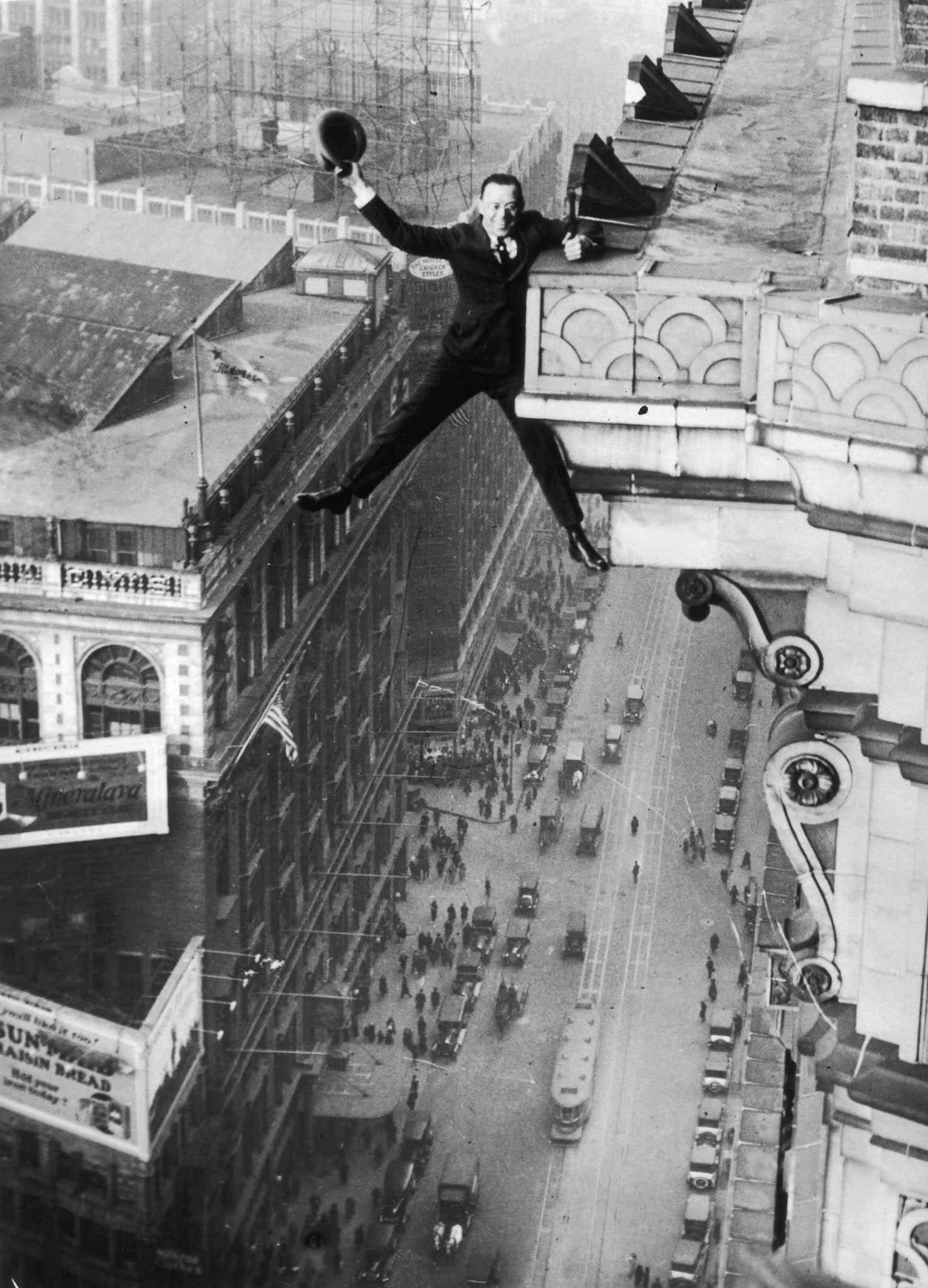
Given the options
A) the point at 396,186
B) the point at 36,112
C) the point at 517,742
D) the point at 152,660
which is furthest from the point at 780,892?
the point at 36,112

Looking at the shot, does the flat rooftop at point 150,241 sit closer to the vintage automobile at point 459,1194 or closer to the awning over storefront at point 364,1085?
the awning over storefront at point 364,1085

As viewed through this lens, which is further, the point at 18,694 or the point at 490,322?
the point at 18,694

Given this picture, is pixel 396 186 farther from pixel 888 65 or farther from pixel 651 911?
pixel 888 65

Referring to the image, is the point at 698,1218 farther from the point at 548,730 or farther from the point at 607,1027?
the point at 548,730

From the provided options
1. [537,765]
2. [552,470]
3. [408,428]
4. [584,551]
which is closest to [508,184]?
[408,428]

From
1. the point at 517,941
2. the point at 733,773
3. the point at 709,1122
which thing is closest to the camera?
the point at 709,1122

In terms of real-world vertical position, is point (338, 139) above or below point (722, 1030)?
above
